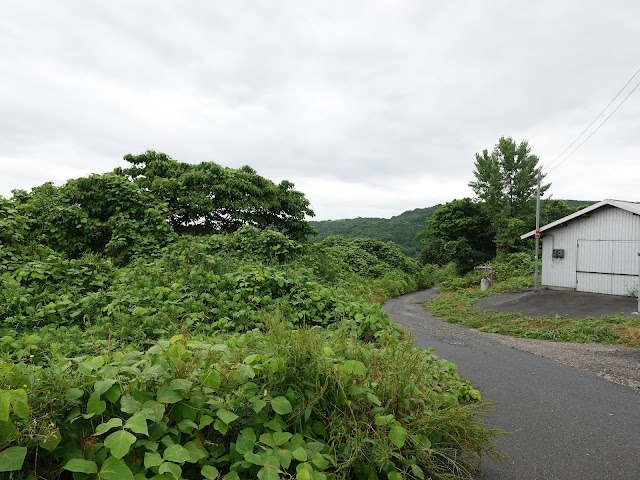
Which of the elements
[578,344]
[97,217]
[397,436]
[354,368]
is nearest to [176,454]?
[354,368]

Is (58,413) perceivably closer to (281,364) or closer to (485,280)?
(281,364)

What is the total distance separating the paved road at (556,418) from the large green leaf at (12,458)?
3.05 metres

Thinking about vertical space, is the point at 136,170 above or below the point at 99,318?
Result: above

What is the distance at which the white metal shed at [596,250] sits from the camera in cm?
1269

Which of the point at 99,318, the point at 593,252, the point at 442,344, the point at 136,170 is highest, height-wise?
the point at 136,170

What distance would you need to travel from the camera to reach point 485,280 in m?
19.5

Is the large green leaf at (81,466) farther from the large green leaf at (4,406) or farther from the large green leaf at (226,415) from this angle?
the large green leaf at (226,415)

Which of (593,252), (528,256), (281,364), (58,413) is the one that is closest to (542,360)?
(281,364)

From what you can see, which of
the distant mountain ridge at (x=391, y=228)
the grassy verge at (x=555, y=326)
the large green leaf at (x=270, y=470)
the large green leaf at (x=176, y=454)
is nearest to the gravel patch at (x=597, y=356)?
the grassy verge at (x=555, y=326)

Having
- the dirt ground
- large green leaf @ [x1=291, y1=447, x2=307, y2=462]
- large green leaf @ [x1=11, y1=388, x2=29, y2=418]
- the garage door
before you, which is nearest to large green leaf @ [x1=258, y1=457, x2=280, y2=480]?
large green leaf @ [x1=291, y1=447, x2=307, y2=462]

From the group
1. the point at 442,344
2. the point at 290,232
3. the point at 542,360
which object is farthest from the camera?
the point at 290,232

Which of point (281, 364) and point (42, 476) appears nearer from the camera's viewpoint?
point (42, 476)

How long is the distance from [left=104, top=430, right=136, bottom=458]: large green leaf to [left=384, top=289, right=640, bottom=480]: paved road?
8.69 ft

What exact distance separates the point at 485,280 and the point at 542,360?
13.9 m
